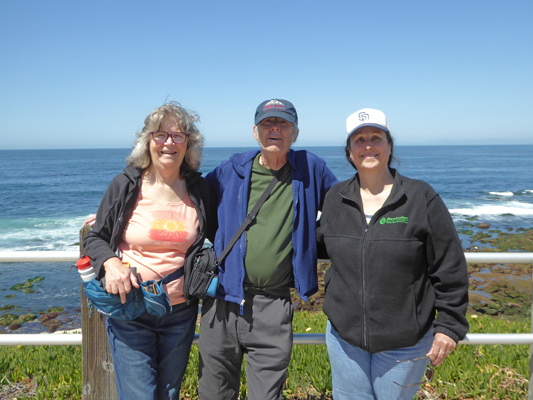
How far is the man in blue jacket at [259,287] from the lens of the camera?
2.67 metres

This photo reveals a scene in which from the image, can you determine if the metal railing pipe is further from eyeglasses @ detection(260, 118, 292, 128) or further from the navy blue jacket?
eyeglasses @ detection(260, 118, 292, 128)

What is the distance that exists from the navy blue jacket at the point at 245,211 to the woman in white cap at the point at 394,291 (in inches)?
8.6

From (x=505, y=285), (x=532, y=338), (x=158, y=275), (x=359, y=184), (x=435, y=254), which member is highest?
(x=359, y=184)

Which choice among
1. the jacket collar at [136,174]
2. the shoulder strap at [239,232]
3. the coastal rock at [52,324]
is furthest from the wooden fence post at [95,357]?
the coastal rock at [52,324]

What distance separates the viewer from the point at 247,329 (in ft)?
8.89

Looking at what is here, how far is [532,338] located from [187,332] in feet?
7.50

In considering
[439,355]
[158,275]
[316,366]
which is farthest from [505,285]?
[158,275]

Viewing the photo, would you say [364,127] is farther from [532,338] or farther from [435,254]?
[532,338]

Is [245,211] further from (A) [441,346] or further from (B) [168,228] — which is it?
(A) [441,346]

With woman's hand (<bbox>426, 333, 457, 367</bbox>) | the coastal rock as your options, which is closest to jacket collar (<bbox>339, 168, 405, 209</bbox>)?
woman's hand (<bbox>426, 333, 457, 367</bbox>)

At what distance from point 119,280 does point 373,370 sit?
1621mm

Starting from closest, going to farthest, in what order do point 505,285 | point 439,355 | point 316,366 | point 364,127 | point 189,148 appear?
point 439,355 → point 364,127 → point 189,148 → point 316,366 → point 505,285

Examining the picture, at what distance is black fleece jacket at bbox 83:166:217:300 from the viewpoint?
2539 millimetres

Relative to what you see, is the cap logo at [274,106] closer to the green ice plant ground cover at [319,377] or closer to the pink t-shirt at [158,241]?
the pink t-shirt at [158,241]
